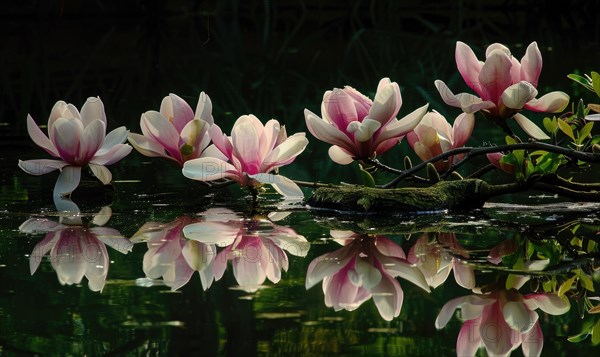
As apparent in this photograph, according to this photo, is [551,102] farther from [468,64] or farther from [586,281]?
[586,281]

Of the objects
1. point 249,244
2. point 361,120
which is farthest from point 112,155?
point 249,244

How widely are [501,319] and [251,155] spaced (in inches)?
34.7

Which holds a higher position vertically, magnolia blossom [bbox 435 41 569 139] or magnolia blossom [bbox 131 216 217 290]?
magnolia blossom [bbox 435 41 569 139]

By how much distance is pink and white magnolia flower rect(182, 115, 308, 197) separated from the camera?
211 centimetres

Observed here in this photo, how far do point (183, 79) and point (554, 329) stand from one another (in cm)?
480

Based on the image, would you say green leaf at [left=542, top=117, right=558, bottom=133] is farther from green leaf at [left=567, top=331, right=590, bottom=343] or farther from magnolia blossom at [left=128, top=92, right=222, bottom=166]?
green leaf at [left=567, top=331, right=590, bottom=343]

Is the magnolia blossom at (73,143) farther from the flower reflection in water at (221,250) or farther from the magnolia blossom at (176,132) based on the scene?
the flower reflection in water at (221,250)

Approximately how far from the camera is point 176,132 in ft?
7.48

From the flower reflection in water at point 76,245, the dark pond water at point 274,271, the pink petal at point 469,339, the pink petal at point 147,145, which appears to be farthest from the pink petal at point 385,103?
the pink petal at point 469,339

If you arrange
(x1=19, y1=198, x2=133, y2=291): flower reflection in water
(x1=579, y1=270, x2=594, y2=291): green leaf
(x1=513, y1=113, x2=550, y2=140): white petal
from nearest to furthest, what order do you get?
(x1=579, y1=270, x2=594, y2=291): green leaf < (x1=19, y1=198, x2=133, y2=291): flower reflection in water < (x1=513, y1=113, x2=550, y2=140): white petal

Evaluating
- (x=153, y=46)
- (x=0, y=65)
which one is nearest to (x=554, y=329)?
(x=0, y=65)

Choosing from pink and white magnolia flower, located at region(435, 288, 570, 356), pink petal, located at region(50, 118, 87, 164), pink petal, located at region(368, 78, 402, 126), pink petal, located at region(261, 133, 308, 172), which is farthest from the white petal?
pink petal, located at region(50, 118, 87, 164)

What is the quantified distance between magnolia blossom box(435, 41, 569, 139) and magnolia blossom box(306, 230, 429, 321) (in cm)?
42

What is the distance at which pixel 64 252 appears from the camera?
175 centimetres
